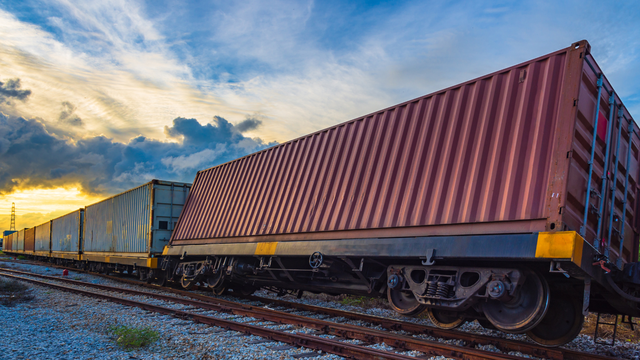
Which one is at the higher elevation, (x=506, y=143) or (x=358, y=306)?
(x=506, y=143)

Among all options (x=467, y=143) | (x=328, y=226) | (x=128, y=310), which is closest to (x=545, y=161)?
(x=467, y=143)

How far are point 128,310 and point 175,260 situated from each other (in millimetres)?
4215

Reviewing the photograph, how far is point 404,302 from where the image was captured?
20.1 ft

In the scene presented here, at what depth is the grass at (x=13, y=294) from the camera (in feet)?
33.5

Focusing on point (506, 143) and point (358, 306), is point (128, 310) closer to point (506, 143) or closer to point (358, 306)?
point (358, 306)

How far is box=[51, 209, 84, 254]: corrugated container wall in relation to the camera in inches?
914

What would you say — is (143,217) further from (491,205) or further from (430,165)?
(491,205)

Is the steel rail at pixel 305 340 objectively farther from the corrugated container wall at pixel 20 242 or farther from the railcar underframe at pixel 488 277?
the corrugated container wall at pixel 20 242

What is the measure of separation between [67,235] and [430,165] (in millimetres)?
26741

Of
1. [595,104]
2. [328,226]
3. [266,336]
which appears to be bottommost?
[266,336]

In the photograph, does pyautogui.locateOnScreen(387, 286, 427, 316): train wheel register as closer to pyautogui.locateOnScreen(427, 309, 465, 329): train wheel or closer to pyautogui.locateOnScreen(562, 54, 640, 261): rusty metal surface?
pyautogui.locateOnScreen(427, 309, 465, 329): train wheel

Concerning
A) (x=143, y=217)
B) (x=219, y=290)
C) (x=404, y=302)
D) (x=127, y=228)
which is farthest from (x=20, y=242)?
(x=404, y=302)

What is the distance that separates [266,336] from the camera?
6.45 metres

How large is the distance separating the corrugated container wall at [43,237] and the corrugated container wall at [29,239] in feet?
5.64
